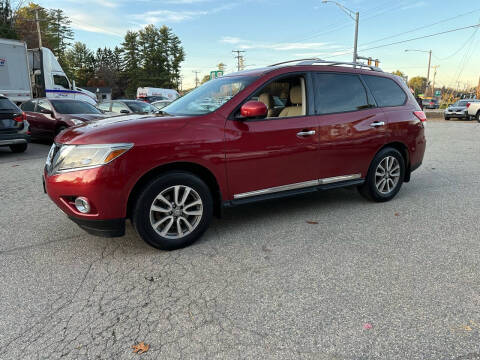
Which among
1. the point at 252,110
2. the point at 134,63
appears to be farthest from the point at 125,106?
the point at 134,63

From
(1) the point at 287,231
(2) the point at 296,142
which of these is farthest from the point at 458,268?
(2) the point at 296,142

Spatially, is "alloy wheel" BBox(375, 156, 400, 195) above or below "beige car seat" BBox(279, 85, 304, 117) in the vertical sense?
below

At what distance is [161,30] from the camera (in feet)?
270

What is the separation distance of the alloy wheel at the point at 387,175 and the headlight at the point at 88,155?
135 inches

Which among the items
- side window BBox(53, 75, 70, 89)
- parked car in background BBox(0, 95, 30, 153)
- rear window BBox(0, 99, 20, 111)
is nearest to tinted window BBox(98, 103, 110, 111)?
parked car in background BBox(0, 95, 30, 153)

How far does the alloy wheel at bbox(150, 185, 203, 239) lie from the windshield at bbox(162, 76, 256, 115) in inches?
34.6

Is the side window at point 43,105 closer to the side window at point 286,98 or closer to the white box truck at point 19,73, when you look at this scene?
the white box truck at point 19,73

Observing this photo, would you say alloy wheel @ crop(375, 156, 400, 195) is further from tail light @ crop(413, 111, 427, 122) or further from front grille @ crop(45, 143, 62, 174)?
front grille @ crop(45, 143, 62, 174)

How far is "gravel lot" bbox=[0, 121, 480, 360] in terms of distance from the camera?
216cm

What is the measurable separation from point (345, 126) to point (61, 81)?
19.4 metres

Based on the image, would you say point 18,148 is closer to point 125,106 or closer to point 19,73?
point 125,106

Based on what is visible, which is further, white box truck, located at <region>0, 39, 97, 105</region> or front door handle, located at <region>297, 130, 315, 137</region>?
white box truck, located at <region>0, 39, 97, 105</region>

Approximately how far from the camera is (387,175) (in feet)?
16.4

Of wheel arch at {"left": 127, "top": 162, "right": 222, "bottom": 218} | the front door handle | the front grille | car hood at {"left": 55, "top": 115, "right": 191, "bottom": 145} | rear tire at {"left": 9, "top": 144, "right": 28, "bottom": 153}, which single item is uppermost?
car hood at {"left": 55, "top": 115, "right": 191, "bottom": 145}
